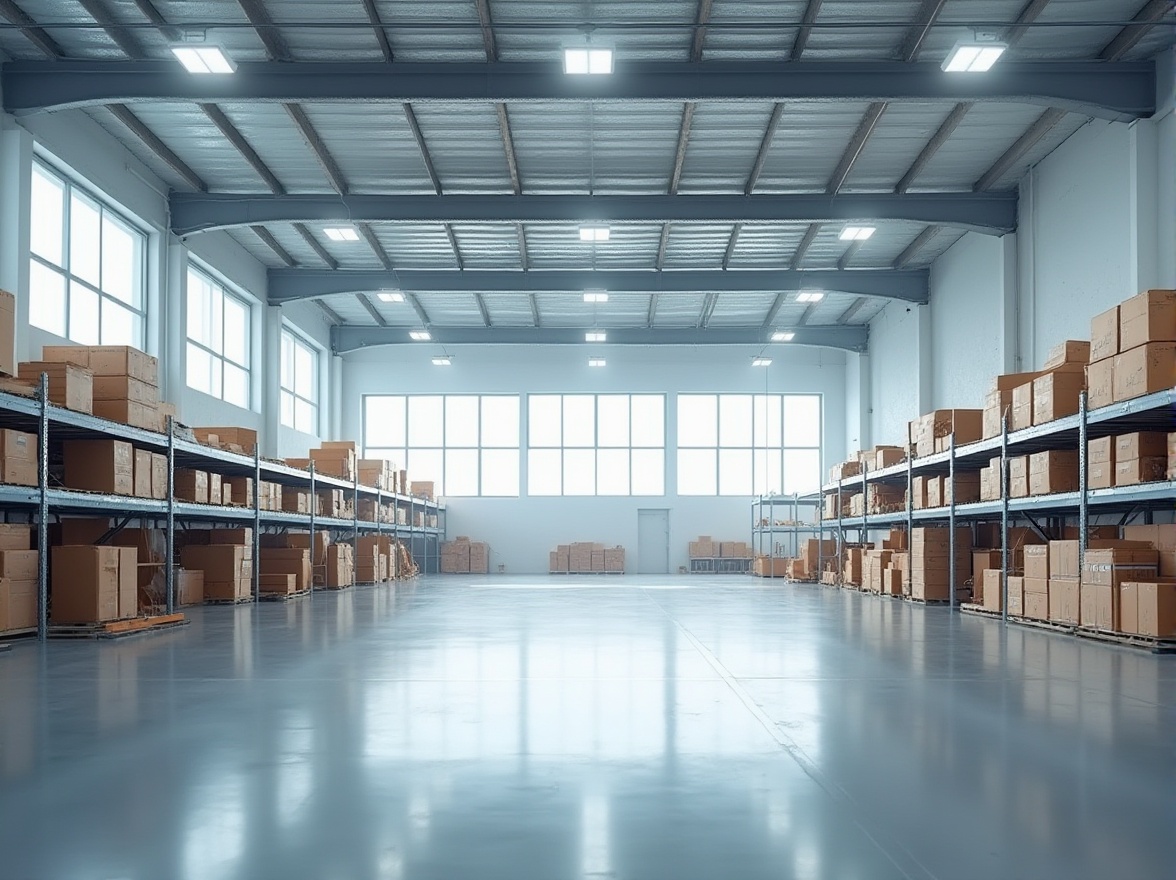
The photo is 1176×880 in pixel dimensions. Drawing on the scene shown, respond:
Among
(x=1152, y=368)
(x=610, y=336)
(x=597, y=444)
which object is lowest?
(x=1152, y=368)

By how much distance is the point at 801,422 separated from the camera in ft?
111

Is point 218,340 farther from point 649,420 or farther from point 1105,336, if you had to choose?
point 1105,336

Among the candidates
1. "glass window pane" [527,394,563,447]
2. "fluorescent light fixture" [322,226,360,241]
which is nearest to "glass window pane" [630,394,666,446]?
"glass window pane" [527,394,563,447]

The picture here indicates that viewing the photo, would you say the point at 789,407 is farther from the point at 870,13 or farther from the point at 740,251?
the point at 870,13

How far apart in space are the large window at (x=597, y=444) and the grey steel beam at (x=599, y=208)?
15.4 meters

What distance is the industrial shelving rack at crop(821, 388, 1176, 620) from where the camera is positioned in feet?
32.3

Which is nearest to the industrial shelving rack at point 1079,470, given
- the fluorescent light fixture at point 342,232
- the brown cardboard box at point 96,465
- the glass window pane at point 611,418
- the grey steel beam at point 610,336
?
the brown cardboard box at point 96,465

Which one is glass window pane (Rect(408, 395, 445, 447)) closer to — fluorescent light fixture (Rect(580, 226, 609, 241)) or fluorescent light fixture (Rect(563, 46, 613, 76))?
fluorescent light fixture (Rect(580, 226, 609, 241))

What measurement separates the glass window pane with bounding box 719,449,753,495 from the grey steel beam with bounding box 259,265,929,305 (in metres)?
10.4

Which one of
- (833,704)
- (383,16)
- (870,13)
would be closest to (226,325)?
(383,16)

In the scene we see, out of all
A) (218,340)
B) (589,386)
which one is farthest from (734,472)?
(218,340)

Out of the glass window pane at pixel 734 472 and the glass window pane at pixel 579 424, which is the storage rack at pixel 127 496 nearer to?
the glass window pane at pixel 579 424

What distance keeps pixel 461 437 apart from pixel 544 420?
273cm

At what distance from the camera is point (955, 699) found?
6328mm
